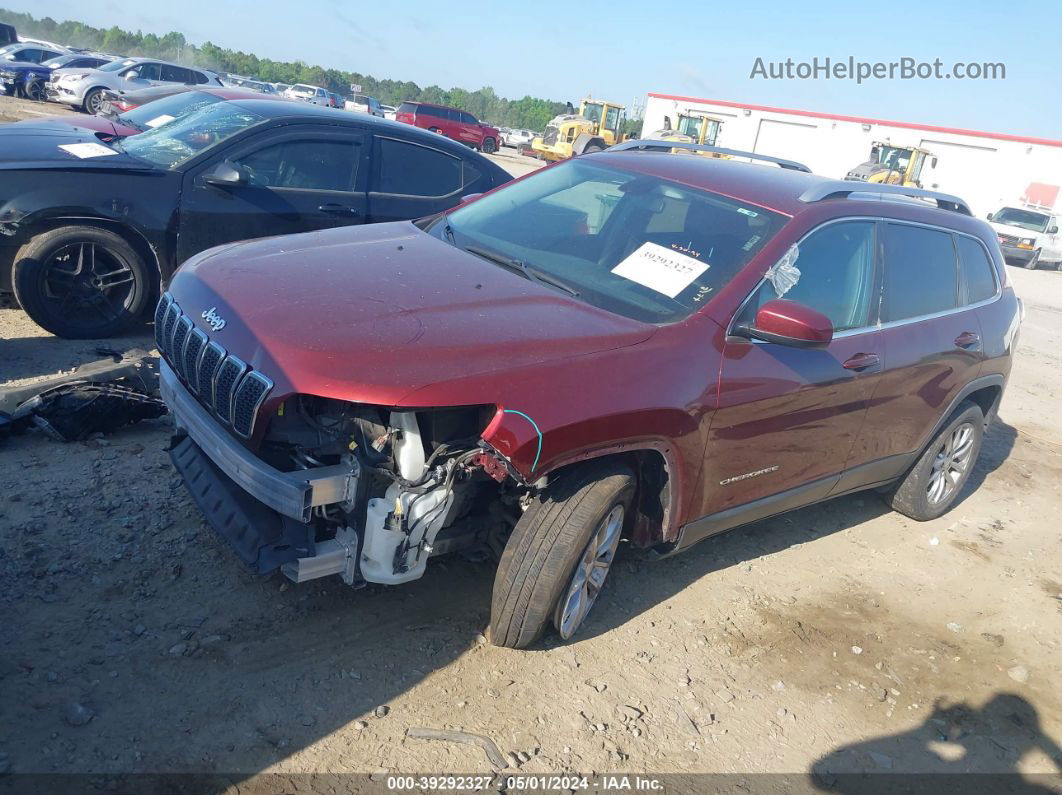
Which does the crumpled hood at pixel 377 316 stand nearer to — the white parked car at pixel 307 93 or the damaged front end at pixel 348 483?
the damaged front end at pixel 348 483

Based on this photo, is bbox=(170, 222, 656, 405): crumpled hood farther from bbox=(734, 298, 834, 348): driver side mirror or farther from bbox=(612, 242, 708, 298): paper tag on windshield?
bbox=(734, 298, 834, 348): driver side mirror

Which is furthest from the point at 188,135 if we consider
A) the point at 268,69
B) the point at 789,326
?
the point at 268,69

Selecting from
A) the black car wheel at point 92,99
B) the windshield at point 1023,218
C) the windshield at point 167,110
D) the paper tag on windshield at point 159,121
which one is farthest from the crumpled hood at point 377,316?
the windshield at point 1023,218

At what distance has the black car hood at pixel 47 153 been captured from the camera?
17.9ft

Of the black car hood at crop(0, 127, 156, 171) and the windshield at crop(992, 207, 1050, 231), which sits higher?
the windshield at crop(992, 207, 1050, 231)

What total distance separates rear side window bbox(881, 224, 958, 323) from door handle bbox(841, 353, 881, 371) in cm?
27

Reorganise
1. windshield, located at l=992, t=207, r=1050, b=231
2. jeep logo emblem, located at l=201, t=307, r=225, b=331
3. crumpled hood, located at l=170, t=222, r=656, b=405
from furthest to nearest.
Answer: windshield, located at l=992, t=207, r=1050, b=231, jeep logo emblem, located at l=201, t=307, r=225, b=331, crumpled hood, located at l=170, t=222, r=656, b=405

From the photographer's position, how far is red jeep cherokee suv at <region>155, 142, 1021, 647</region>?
113 inches

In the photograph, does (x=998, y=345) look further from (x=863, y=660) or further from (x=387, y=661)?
(x=387, y=661)

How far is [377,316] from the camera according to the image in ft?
9.96

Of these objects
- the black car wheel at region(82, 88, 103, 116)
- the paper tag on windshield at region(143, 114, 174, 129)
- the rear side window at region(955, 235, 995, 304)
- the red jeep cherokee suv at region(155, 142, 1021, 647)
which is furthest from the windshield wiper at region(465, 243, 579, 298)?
the black car wheel at region(82, 88, 103, 116)

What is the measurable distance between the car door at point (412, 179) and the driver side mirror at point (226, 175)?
3.41ft

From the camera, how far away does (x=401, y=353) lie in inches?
111

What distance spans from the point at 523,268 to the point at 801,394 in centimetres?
135
